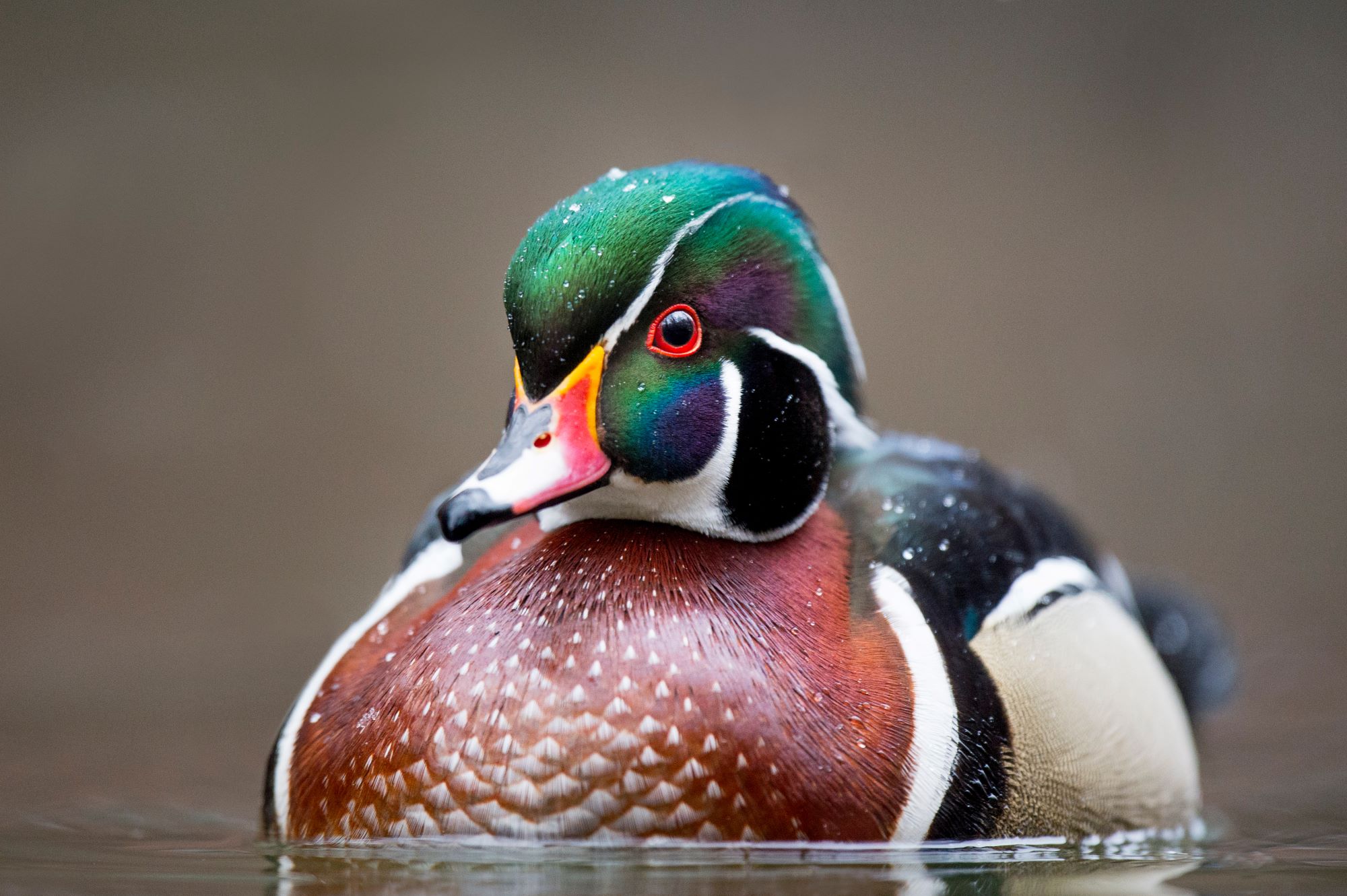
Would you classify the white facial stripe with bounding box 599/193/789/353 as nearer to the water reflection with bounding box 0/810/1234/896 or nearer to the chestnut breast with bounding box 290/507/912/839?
the chestnut breast with bounding box 290/507/912/839

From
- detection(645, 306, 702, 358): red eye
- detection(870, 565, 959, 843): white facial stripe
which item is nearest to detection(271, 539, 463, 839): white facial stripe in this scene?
detection(645, 306, 702, 358): red eye

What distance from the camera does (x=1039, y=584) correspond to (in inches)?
109

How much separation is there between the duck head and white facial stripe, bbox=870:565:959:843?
0.74ft

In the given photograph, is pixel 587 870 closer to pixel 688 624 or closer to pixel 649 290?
pixel 688 624

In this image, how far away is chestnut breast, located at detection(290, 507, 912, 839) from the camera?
86.3 inches

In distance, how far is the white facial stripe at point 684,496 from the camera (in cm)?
236

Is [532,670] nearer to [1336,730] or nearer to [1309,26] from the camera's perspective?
[1336,730]

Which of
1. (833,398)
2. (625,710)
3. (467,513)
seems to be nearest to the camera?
(467,513)

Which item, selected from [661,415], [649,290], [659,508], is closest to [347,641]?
[659,508]

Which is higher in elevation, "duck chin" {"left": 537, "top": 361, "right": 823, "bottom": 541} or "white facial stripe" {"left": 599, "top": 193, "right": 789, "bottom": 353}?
"white facial stripe" {"left": 599, "top": 193, "right": 789, "bottom": 353}

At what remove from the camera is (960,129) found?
266 inches

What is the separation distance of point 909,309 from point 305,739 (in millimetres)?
4458

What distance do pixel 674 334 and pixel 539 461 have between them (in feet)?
0.96

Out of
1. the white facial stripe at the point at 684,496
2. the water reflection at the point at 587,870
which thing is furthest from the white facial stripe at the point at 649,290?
the water reflection at the point at 587,870
